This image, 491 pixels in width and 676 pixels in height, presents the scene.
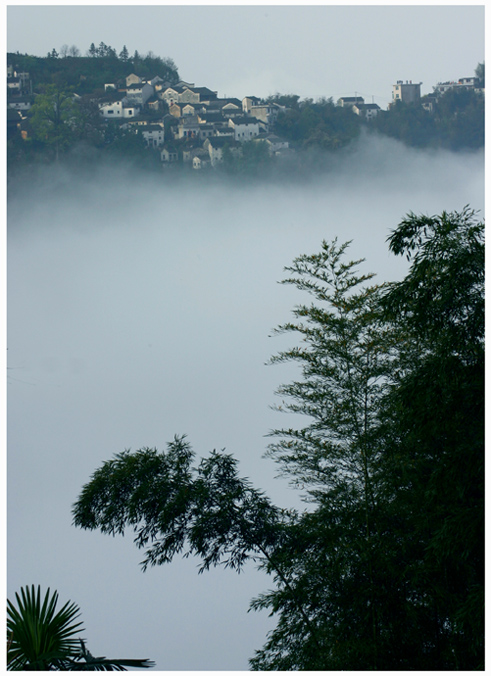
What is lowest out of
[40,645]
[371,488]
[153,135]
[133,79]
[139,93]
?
[40,645]

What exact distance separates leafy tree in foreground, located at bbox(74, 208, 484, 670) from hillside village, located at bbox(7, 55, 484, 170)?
22537 mm

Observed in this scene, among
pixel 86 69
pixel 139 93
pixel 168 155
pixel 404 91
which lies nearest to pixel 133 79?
pixel 139 93

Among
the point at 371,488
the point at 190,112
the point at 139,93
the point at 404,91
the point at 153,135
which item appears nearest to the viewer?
the point at 371,488

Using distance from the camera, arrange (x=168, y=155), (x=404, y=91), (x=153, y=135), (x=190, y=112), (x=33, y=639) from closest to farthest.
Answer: (x=33, y=639) → (x=190, y=112) → (x=153, y=135) → (x=404, y=91) → (x=168, y=155)

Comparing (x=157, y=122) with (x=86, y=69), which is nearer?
(x=157, y=122)

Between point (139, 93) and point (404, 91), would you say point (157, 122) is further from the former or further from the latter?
point (404, 91)

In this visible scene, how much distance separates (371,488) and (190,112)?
973 inches

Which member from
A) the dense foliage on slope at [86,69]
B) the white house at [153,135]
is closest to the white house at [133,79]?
the dense foliage on slope at [86,69]

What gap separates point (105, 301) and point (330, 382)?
1759 inches

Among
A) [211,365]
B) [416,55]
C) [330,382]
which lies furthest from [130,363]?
[330,382]

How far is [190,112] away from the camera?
1072 inches

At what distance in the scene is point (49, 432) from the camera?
A: 119ft

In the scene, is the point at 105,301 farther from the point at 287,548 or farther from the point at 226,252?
the point at 287,548

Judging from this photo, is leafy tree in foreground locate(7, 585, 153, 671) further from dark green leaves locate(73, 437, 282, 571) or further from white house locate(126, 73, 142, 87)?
white house locate(126, 73, 142, 87)
